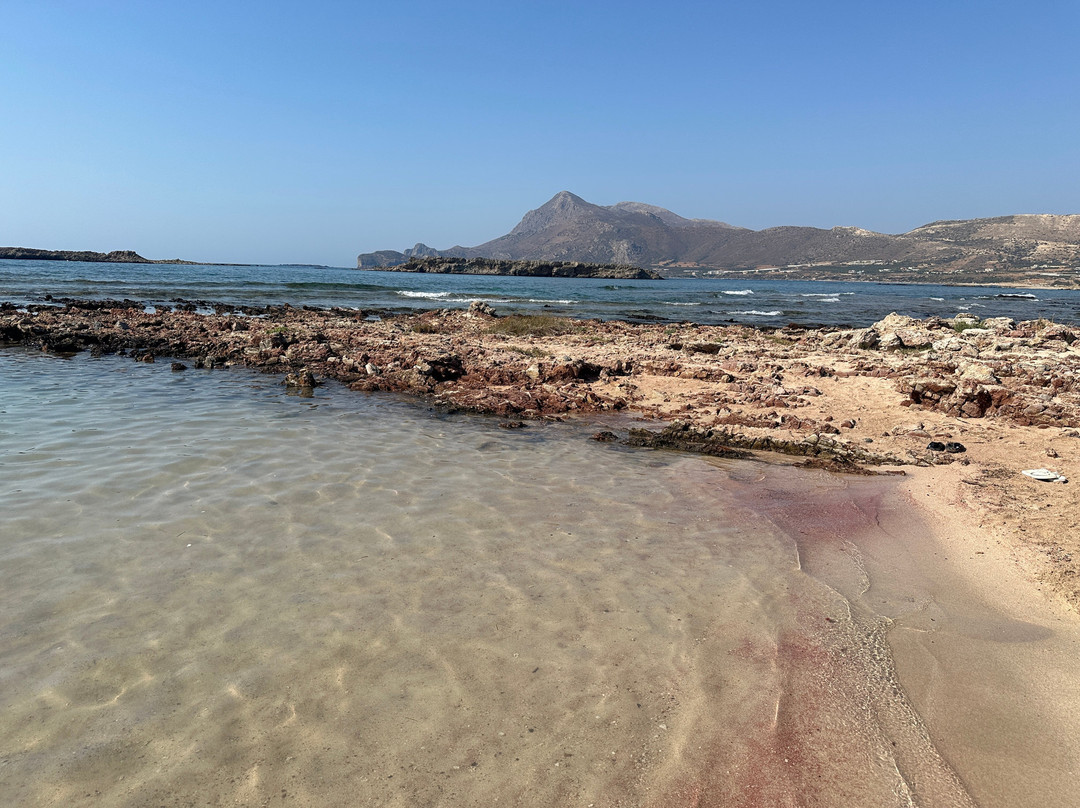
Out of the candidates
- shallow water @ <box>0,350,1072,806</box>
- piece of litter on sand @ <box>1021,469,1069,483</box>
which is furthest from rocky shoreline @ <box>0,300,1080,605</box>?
shallow water @ <box>0,350,1072,806</box>

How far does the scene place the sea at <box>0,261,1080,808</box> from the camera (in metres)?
2.51

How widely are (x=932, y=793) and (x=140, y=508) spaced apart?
571 centimetres

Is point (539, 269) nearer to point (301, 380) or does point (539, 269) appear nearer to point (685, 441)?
point (301, 380)

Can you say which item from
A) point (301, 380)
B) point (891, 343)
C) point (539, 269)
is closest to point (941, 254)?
point (539, 269)

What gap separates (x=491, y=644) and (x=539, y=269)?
376 feet

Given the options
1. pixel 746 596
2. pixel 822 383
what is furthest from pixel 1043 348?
pixel 746 596

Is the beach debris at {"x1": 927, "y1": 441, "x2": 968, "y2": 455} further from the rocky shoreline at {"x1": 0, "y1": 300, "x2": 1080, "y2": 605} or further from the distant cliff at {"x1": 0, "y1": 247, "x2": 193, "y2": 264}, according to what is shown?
the distant cliff at {"x1": 0, "y1": 247, "x2": 193, "y2": 264}

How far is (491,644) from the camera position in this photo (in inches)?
133

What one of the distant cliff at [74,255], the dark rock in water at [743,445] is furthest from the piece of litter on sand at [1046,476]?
the distant cliff at [74,255]

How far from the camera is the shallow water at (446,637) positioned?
2.51 m

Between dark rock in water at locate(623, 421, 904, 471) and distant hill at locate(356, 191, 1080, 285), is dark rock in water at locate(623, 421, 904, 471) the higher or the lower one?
the lower one

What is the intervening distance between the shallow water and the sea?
0.05 feet

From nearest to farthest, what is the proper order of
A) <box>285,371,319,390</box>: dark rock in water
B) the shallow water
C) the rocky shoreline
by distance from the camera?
the shallow water < the rocky shoreline < <box>285,371,319,390</box>: dark rock in water

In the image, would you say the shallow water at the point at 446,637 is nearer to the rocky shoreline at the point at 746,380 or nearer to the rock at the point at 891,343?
the rocky shoreline at the point at 746,380
